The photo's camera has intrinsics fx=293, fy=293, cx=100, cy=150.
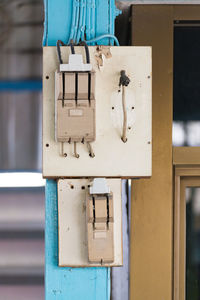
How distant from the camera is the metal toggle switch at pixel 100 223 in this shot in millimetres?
995

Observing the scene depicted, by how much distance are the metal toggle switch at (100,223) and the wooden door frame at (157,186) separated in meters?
0.61

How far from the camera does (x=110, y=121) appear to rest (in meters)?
1.06

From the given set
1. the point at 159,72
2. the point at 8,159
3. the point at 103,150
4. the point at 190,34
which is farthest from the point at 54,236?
the point at 190,34

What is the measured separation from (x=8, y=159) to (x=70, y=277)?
88 centimetres

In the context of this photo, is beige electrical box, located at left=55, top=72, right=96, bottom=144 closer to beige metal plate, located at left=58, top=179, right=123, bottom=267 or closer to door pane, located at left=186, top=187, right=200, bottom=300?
beige metal plate, located at left=58, top=179, right=123, bottom=267

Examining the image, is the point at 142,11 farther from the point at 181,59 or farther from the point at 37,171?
the point at 37,171

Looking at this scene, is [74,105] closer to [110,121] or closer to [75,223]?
[110,121]

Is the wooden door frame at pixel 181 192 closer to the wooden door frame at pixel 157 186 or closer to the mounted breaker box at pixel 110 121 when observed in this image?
the wooden door frame at pixel 157 186

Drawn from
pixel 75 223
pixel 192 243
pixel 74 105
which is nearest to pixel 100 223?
pixel 75 223

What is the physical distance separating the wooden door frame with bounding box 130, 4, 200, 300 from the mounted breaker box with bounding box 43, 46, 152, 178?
1.82 ft

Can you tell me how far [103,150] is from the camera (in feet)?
3.50

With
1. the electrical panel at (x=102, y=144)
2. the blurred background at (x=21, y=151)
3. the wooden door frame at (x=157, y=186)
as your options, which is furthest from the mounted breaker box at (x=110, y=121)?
the blurred background at (x=21, y=151)

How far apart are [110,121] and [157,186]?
67 centimetres

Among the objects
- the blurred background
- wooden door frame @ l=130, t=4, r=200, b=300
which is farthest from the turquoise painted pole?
the blurred background
